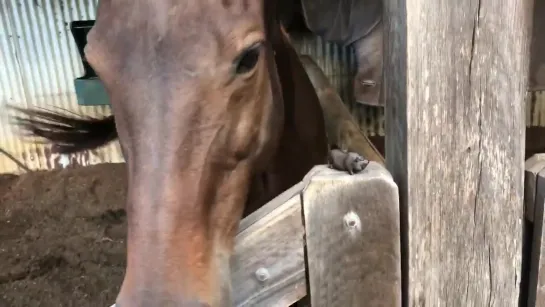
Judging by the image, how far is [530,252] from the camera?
2.75 feet

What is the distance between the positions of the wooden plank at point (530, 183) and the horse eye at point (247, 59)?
44cm

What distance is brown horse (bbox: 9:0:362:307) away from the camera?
771mm

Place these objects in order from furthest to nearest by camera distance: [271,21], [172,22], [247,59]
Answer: [271,21] → [247,59] → [172,22]

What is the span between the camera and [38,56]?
2.50m

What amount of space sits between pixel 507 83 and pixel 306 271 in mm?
349

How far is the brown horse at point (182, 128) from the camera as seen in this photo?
0.77 m

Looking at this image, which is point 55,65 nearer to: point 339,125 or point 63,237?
point 63,237

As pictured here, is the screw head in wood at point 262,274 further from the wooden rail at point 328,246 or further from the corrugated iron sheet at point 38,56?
the corrugated iron sheet at point 38,56

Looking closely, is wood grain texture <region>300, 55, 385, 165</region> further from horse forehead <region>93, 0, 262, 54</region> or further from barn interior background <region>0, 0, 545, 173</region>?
horse forehead <region>93, 0, 262, 54</region>

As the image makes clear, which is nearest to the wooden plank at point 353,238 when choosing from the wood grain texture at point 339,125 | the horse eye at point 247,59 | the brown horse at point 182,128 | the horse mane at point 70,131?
the brown horse at point 182,128

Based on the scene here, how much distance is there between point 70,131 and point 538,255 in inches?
51.0

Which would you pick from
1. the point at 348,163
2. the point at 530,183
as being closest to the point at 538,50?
the point at 530,183

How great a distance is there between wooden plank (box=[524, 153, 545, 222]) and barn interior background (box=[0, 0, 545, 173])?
5.20 feet

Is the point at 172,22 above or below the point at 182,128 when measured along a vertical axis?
above
